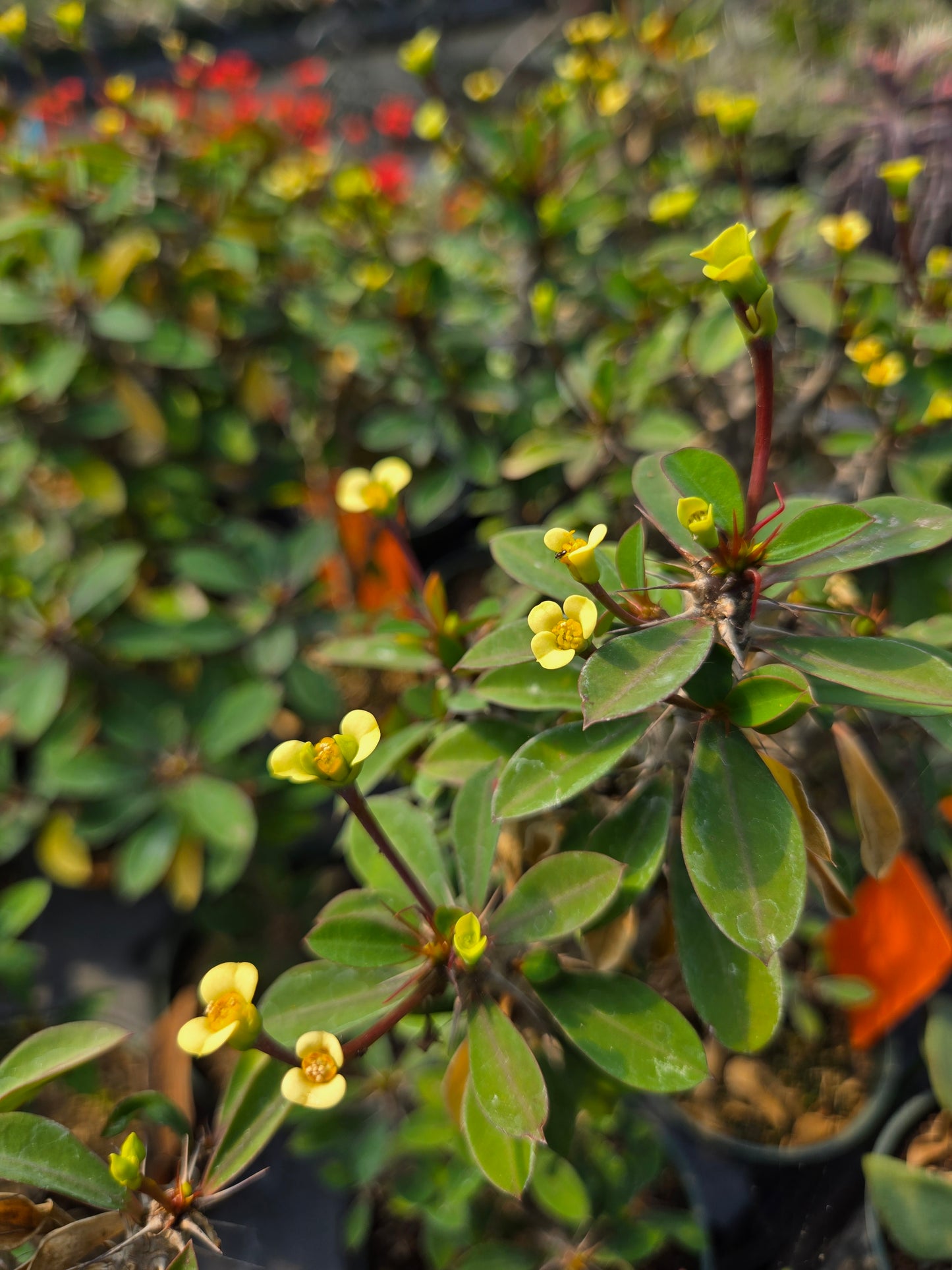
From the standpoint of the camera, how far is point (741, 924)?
0.53 m

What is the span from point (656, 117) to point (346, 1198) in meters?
2.11

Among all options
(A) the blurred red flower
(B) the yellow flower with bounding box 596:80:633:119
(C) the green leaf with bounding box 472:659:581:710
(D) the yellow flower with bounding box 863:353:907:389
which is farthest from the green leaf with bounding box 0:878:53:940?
(A) the blurred red flower

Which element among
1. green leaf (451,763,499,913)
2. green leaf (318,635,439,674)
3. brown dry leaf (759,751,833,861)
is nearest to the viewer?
brown dry leaf (759,751,833,861)

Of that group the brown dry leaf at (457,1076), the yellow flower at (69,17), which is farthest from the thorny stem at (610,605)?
the yellow flower at (69,17)

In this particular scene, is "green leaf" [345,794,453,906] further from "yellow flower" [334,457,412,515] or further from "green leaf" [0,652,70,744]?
"green leaf" [0,652,70,744]

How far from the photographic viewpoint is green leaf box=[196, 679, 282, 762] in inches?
49.8

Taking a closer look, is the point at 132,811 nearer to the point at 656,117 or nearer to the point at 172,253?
the point at 172,253

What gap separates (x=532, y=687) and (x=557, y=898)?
18 cm

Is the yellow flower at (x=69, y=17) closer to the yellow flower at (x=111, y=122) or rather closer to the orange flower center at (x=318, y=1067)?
the yellow flower at (x=111, y=122)

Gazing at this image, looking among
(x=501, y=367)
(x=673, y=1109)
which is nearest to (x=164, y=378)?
(x=501, y=367)

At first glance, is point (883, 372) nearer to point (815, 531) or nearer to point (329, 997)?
point (815, 531)

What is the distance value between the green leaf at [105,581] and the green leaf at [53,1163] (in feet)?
2.77

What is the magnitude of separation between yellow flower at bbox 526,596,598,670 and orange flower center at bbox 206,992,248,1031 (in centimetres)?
31

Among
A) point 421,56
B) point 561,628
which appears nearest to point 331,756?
point 561,628
